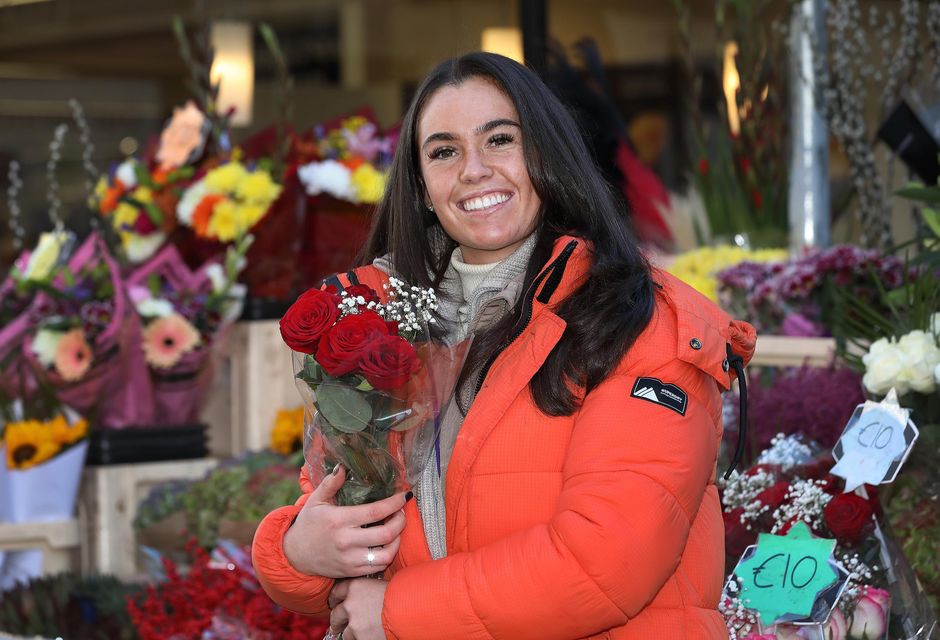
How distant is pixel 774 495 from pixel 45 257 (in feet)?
8.79

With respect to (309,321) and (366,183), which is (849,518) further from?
(366,183)

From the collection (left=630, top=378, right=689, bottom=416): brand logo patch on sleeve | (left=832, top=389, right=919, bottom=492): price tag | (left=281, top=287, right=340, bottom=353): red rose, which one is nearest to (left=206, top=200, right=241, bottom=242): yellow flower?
(left=832, top=389, right=919, bottom=492): price tag

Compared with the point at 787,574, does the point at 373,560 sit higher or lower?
higher

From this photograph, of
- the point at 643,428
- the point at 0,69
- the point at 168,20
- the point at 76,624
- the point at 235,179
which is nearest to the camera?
the point at 643,428

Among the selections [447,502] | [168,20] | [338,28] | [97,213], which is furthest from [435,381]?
[168,20]

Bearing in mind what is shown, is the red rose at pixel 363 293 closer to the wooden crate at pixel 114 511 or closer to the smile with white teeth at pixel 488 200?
the smile with white teeth at pixel 488 200

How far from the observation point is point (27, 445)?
12.9ft

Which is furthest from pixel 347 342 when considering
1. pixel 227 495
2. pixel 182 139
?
pixel 182 139

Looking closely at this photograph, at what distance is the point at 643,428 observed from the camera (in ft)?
5.62

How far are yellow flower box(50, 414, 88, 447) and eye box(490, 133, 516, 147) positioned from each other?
2364 millimetres

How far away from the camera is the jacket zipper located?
189 cm

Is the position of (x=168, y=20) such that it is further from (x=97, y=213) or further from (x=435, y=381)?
(x=435, y=381)

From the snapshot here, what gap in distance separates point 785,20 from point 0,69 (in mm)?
4807

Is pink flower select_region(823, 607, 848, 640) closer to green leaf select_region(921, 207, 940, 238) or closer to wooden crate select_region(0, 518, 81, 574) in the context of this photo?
green leaf select_region(921, 207, 940, 238)
